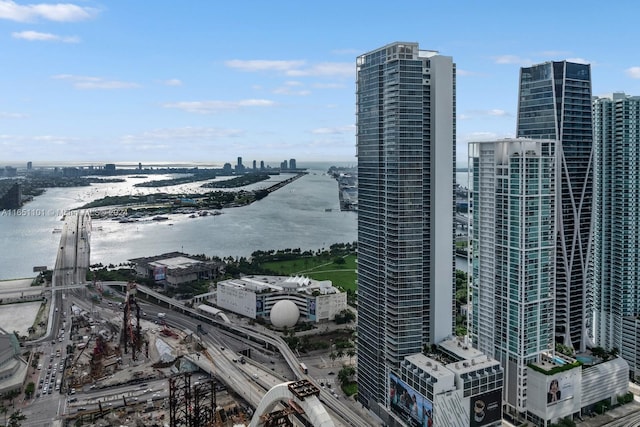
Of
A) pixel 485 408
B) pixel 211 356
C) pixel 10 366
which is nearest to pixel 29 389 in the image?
pixel 10 366

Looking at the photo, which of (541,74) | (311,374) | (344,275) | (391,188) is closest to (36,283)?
(344,275)

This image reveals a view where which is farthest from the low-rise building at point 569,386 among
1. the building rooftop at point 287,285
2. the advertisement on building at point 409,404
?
the building rooftop at point 287,285

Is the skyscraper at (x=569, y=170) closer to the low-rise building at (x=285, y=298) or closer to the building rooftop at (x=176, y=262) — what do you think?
the low-rise building at (x=285, y=298)

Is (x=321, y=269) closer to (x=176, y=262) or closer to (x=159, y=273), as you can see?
(x=176, y=262)

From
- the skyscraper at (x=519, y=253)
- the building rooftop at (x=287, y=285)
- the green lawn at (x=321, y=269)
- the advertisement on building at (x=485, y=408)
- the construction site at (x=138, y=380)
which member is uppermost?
the skyscraper at (x=519, y=253)

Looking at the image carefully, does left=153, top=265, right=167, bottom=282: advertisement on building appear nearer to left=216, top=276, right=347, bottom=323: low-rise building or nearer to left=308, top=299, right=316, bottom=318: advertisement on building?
left=216, top=276, right=347, bottom=323: low-rise building

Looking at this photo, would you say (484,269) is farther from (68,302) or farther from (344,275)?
(68,302)

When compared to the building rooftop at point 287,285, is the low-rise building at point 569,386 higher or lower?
lower

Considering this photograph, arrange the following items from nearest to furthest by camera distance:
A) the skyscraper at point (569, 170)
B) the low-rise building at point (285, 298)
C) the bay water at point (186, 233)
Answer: the skyscraper at point (569, 170) < the low-rise building at point (285, 298) < the bay water at point (186, 233)
